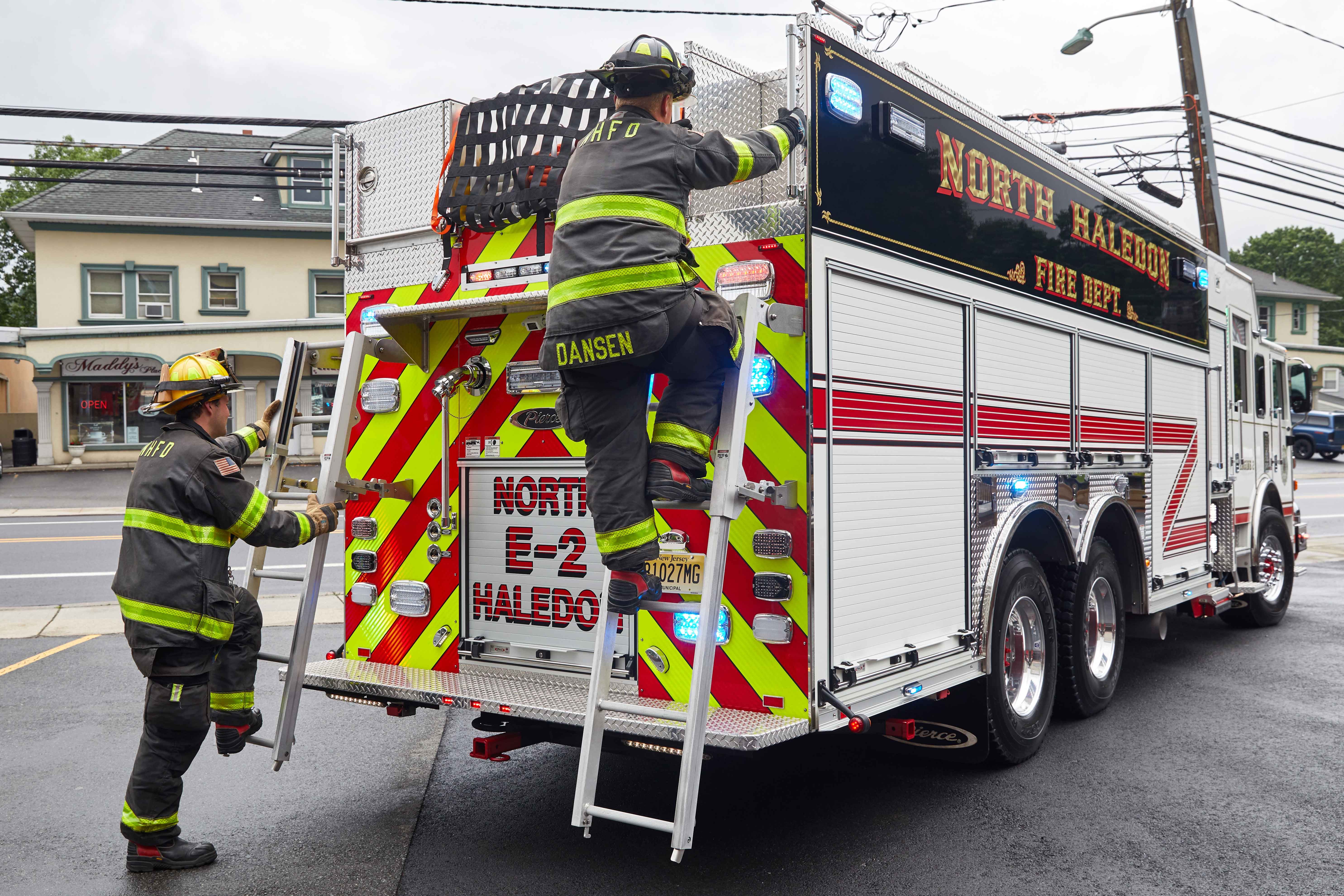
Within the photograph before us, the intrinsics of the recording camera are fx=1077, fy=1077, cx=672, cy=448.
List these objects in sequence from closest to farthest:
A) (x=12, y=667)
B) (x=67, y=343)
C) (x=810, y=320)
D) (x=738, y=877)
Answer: (x=810, y=320) < (x=738, y=877) < (x=12, y=667) < (x=67, y=343)

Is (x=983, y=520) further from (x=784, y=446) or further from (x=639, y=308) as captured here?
(x=639, y=308)

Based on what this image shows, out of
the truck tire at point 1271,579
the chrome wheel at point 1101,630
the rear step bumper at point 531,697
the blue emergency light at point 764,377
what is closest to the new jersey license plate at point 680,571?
the rear step bumper at point 531,697

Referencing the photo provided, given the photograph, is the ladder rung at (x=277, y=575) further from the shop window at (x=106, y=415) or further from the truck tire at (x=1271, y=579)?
the shop window at (x=106, y=415)

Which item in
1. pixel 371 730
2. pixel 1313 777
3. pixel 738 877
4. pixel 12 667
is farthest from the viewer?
pixel 12 667

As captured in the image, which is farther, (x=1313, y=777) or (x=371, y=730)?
(x=371, y=730)

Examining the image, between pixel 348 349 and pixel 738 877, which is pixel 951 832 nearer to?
pixel 738 877

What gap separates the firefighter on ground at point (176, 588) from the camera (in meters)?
3.99

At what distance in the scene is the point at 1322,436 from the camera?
120 feet

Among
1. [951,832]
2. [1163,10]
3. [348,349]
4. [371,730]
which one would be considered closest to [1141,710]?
[951,832]

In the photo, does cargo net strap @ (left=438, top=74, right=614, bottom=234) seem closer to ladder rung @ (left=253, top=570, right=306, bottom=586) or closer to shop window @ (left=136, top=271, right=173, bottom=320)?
ladder rung @ (left=253, top=570, right=306, bottom=586)

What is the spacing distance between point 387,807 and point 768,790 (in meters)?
1.71

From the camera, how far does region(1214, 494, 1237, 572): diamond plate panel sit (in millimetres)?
7801

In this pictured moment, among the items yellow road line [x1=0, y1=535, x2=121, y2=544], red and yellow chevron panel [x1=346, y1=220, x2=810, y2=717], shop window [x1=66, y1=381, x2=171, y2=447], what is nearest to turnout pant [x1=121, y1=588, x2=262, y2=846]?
red and yellow chevron panel [x1=346, y1=220, x2=810, y2=717]

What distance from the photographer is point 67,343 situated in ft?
91.2
